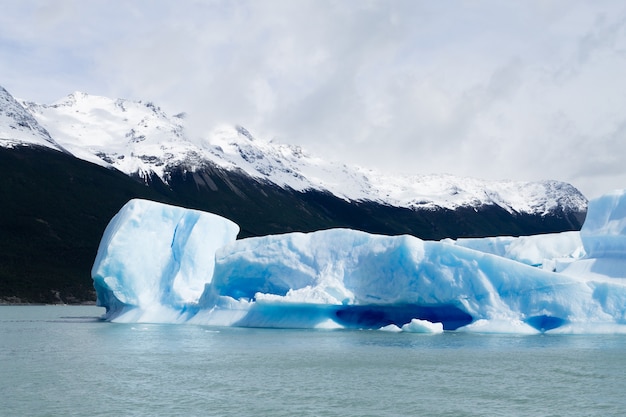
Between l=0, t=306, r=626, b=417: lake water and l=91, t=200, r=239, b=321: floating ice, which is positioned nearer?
l=0, t=306, r=626, b=417: lake water

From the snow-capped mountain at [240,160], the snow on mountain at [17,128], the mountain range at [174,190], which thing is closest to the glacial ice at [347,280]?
the mountain range at [174,190]

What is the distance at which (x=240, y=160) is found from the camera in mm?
143125

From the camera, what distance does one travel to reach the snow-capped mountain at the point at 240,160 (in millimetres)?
124938

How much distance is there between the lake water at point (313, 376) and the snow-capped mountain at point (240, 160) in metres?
96.1

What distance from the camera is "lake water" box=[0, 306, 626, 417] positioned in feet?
40.2

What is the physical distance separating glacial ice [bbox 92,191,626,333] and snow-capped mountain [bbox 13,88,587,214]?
286ft

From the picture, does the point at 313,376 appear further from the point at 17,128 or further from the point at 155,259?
the point at 17,128

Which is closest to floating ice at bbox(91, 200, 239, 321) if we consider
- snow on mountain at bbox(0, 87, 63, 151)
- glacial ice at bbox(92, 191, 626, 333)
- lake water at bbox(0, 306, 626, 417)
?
glacial ice at bbox(92, 191, 626, 333)

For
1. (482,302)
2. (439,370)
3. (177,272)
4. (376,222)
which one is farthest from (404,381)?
(376,222)

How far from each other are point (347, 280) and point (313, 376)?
9492 millimetres

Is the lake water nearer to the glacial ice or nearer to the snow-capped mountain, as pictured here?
the glacial ice

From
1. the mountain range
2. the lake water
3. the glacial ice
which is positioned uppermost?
the mountain range

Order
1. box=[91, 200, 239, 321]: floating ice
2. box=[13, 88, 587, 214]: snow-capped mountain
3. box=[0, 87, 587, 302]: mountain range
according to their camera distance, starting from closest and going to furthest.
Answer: box=[91, 200, 239, 321]: floating ice, box=[0, 87, 587, 302]: mountain range, box=[13, 88, 587, 214]: snow-capped mountain

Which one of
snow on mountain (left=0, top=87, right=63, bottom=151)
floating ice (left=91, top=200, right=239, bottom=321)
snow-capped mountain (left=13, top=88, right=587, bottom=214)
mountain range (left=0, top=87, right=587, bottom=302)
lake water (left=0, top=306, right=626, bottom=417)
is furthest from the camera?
snow-capped mountain (left=13, top=88, right=587, bottom=214)
